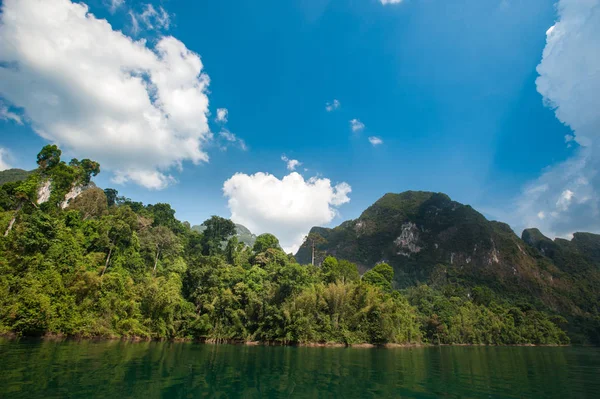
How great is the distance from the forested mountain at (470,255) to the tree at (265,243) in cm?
2671

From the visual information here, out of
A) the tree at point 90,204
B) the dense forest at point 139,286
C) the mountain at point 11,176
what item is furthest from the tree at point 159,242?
the mountain at point 11,176

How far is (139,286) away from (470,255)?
129316 millimetres

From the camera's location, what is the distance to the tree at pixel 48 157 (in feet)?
117

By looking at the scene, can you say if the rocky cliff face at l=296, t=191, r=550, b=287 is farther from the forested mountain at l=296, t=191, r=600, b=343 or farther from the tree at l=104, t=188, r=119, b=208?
the tree at l=104, t=188, r=119, b=208

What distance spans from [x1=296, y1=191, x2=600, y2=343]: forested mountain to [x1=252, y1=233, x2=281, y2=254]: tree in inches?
1052

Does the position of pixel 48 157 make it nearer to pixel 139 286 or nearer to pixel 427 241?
→ pixel 139 286

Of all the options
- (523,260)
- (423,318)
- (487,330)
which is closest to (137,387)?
(423,318)

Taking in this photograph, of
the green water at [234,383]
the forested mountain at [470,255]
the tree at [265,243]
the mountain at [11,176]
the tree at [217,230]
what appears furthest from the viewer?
the forested mountain at [470,255]

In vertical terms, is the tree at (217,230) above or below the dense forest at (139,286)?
above

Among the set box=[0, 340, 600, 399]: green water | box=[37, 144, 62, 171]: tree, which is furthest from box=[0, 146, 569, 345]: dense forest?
box=[0, 340, 600, 399]: green water

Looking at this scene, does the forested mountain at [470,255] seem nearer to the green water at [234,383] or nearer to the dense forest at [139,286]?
the dense forest at [139,286]

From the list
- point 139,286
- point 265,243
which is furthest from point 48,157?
point 265,243

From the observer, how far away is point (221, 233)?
190 feet

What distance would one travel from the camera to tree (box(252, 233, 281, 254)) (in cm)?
5519
